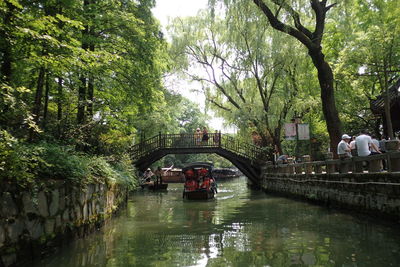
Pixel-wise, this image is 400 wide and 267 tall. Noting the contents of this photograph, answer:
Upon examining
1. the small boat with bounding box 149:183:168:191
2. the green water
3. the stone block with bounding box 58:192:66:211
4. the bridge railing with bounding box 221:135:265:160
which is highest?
the bridge railing with bounding box 221:135:265:160

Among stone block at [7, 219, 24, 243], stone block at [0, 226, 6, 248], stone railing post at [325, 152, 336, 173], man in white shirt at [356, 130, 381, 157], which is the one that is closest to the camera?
stone block at [0, 226, 6, 248]

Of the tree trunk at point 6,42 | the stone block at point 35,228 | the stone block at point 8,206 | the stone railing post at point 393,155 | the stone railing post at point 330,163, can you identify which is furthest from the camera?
the stone railing post at point 330,163

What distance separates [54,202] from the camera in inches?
258

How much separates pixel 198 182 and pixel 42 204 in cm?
1412

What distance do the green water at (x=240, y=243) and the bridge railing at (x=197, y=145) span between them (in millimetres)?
13526

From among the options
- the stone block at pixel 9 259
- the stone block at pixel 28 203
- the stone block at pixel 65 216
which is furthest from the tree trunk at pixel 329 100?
the stone block at pixel 9 259

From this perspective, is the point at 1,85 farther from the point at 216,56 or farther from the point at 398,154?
the point at 216,56

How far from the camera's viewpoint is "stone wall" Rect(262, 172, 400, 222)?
8508 millimetres

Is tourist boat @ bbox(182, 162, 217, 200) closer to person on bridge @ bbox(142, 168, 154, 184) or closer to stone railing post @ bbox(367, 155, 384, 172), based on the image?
person on bridge @ bbox(142, 168, 154, 184)

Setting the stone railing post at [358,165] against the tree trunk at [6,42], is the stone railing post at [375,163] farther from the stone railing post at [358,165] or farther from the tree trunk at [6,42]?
the tree trunk at [6,42]

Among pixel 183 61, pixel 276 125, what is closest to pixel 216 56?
pixel 183 61

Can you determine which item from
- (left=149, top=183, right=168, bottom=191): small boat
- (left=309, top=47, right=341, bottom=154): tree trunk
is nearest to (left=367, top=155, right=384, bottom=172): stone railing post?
(left=309, top=47, right=341, bottom=154): tree trunk

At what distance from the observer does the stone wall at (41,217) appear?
5.08 metres

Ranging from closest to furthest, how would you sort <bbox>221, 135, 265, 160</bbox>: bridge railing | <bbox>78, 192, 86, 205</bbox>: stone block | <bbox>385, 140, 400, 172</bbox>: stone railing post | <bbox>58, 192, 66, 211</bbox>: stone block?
<bbox>58, 192, 66, 211</bbox>: stone block → <bbox>78, 192, 86, 205</bbox>: stone block → <bbox>385, 140, 400, 172</bbox>: stone railing post → <bbox>221, 135, 265, 160</bbox>: bridge railing
